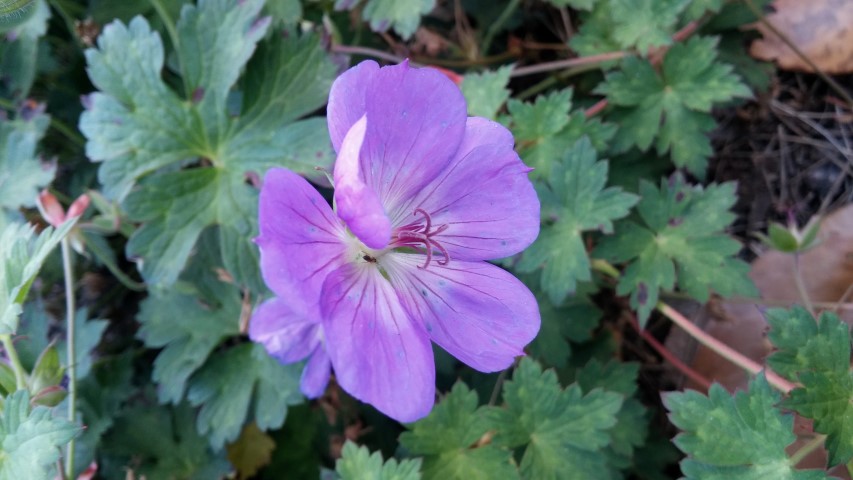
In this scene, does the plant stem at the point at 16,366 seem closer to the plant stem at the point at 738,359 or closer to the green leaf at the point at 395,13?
the green leaf at the point at 395,13

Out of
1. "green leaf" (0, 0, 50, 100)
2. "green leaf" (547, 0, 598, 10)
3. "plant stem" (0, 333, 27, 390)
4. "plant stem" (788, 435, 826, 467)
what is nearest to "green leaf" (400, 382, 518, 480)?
"plant stem" (788, 435, 826, 467)

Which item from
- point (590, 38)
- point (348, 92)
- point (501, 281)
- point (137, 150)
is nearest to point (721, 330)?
point (590, 38)

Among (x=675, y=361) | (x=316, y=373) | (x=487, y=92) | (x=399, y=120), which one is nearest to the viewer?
(x=399, y=120)

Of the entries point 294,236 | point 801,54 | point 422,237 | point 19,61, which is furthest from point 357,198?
point 801,54

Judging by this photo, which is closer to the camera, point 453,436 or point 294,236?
point 294,236

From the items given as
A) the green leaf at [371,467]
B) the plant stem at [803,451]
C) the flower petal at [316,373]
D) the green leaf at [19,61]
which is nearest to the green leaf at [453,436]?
the green leaf at [371,467]

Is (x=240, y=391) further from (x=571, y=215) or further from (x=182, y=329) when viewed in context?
(x=571, y=215)
